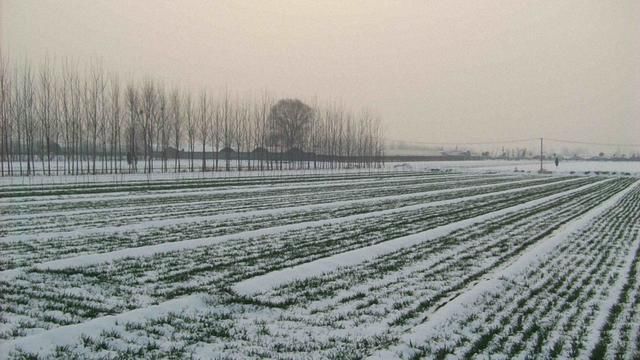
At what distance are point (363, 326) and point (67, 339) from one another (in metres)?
3.37

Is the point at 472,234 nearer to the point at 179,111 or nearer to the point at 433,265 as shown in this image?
the point at 433,265

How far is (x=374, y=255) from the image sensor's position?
10.4 m

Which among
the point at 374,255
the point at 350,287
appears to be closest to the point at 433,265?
the point at 374,255

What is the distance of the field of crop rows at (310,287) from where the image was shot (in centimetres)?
544

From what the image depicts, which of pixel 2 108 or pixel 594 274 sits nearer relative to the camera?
pixel 594 274

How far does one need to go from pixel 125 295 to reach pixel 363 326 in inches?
139

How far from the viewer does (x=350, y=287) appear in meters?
7.88

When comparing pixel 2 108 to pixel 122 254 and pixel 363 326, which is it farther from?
pixel 363 326

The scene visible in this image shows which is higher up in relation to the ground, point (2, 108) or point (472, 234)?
point (2, 108)

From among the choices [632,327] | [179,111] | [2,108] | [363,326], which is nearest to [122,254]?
[363,326]

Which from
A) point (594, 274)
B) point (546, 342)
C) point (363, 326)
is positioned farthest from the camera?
point (594, 274)

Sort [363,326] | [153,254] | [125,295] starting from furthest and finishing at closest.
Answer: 1. [153,254]
2. [125,295]
3. [363,326]

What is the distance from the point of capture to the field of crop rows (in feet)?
17.8

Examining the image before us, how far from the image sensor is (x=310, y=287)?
Answer: 7.84 meters
